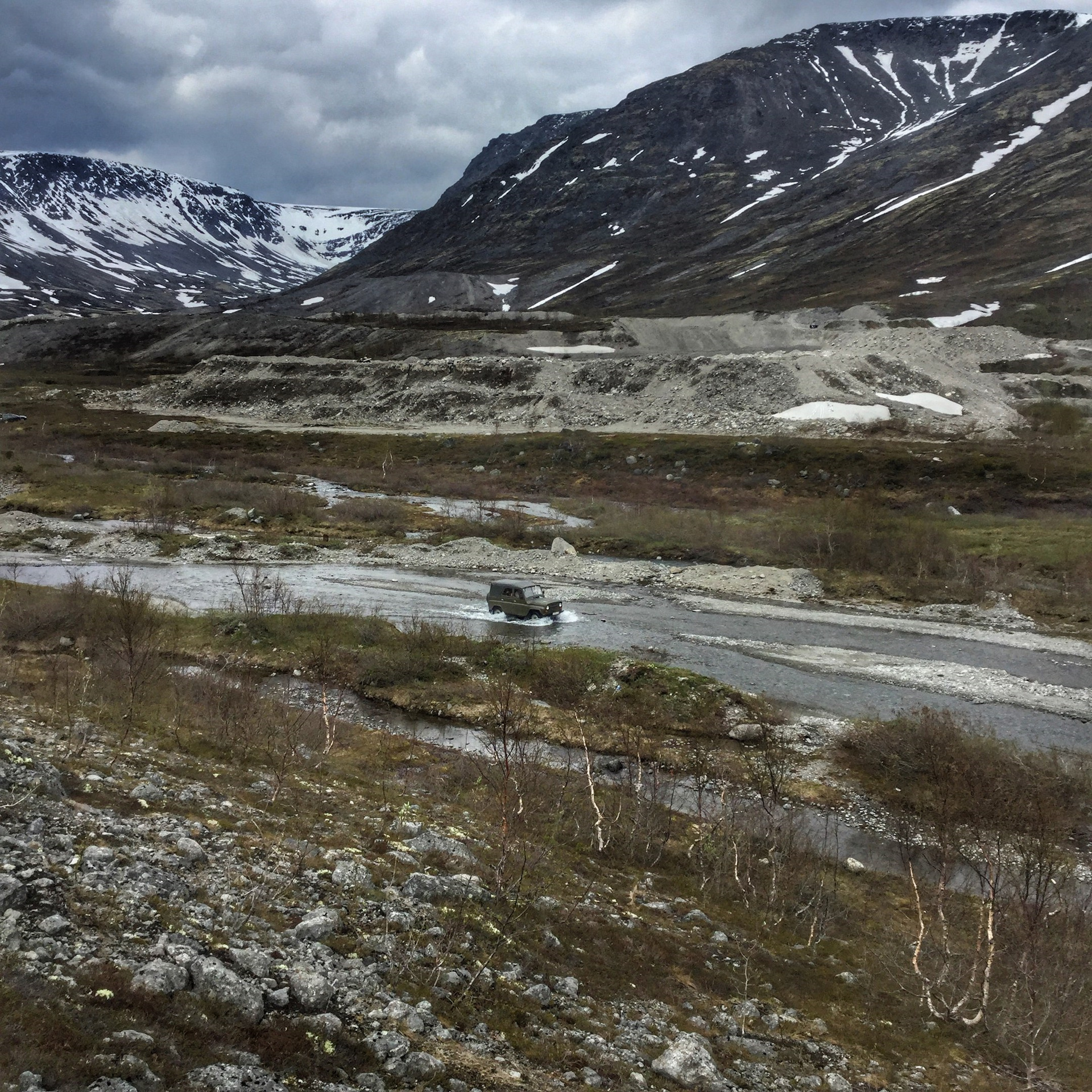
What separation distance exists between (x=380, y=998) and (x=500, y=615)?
1213 inches

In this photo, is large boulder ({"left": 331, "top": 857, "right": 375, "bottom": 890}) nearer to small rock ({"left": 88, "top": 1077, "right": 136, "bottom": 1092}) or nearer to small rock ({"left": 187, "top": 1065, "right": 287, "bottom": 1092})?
small rock ({"left": 187, "top": 1065, "right": 287, "bottom": 1092})

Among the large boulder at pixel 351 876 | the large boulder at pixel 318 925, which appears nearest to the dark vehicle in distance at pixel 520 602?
the large boulder at pixel 351 876

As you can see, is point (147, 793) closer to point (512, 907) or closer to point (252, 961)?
point (252, 961)

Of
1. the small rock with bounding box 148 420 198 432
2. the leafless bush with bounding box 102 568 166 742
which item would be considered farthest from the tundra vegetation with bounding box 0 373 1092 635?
the leafless bush with bounding box 102 568 166 742

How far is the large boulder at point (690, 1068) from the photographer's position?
7203 mm

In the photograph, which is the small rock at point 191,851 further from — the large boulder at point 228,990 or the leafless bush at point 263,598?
the leafless bush at point 263,598

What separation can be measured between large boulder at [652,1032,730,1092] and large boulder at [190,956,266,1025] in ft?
12.1

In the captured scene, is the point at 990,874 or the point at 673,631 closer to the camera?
the point at 990,874

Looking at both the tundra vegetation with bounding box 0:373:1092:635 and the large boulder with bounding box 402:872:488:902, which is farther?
the tundra vegetation with bounding box 0:373:1092:635

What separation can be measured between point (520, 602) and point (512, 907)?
27486 mm

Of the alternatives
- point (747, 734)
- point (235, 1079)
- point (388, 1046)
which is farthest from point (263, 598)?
point (235, 1079)

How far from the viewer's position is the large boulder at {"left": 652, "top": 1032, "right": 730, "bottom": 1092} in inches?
284

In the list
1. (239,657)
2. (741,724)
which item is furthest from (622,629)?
(239,657)

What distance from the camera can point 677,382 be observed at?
313 ft
